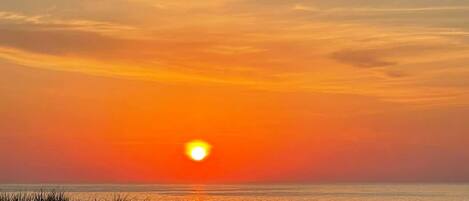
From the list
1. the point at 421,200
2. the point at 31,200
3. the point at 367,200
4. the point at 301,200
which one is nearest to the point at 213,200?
the point at 301,200

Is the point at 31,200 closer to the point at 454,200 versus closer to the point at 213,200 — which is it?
the point at 213,200

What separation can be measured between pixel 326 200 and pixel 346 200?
2870 mm

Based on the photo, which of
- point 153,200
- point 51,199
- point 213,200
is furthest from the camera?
point 213,200

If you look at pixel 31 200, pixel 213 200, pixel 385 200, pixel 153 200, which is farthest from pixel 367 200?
pixel 31 200

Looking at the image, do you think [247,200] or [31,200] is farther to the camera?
[247,200]

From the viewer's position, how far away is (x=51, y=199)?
3341 centimetres

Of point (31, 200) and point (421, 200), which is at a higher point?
point (421, 200)

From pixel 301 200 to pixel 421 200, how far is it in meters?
14.9

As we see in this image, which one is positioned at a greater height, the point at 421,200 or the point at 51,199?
the point at 421,200

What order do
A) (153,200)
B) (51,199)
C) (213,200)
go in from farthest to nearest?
1. (213,200)
2. (153,200)
3. (51,199)

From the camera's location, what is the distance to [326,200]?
358 feet

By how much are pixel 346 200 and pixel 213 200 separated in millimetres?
17359

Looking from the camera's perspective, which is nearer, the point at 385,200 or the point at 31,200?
the point at 31,200

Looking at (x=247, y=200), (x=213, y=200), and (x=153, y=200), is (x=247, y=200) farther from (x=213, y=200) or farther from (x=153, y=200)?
(x=153, y=200)
